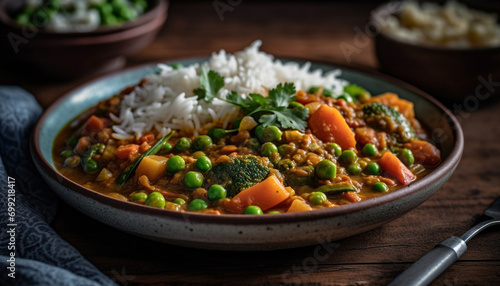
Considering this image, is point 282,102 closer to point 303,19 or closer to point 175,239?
point 175,239

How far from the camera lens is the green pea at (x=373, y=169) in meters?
3.70

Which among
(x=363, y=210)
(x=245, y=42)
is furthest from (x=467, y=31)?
(x=363, y=210)

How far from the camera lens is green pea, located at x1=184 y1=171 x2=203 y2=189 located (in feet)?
11.4

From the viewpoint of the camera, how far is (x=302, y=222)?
9.64ft

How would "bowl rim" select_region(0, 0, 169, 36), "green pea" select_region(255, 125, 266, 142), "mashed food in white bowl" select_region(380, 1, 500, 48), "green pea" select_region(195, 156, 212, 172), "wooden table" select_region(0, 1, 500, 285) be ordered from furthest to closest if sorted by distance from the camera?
"mashed food in white bowl" select_region(380, 1, 500, 48), "bowl rim" select_region(0, 0, 169, 36), "green pea" select_region(255, 125, 266, 142), "green pea" select_region(195, 156, 212, 172), "wooden table" select_region(0, 1, 500, 285)

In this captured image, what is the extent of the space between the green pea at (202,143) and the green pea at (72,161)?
2.81 ft

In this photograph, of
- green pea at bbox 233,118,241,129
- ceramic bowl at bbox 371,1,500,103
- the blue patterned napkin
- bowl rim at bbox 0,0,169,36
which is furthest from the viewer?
bowl rim at bbox 0,0,169,36

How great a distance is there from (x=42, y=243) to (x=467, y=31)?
4954mm

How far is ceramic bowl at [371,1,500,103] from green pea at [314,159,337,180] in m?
2.50

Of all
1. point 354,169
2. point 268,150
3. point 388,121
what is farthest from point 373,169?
point 268,150

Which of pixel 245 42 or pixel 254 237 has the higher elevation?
pixel 254 237

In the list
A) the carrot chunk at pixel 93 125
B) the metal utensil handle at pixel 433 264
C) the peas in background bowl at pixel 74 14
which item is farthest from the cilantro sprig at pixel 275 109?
the peas in background bowl at pixel 74 14

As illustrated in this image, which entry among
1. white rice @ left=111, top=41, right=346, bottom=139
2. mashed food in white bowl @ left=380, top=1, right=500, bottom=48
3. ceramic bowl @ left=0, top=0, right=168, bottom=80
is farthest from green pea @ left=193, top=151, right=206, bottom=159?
mashed food in white bowl @ left=380, top=1, right=500, bottom=48

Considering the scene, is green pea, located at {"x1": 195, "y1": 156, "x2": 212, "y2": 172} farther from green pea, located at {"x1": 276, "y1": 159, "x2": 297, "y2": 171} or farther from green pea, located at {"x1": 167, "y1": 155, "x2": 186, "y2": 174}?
green pea, located at {"x1": 276, "y1": 159, "x2": 297, "y2": 171}
